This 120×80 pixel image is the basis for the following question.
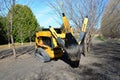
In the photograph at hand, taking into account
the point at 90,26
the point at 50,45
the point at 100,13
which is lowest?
the point at 50,45

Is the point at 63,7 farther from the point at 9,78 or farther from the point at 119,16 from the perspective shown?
the point at 119,16

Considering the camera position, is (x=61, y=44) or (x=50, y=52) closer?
(x=61, y=44)

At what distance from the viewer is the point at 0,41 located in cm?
4188

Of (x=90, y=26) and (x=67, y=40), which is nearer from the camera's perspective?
(x=67, y=40)

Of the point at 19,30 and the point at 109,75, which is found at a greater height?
the point at 19,30

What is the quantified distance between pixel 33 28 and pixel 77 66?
117 ft

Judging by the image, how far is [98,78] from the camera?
937cm

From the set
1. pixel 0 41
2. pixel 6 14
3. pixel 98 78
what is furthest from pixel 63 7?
pixel 0 41

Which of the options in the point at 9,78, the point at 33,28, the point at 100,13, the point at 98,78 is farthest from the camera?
the point at 33,28

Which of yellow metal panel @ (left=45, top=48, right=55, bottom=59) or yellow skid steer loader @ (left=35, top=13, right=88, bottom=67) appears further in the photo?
yellow metal panel @ (left=45, top=48, right=55, bottom=59)

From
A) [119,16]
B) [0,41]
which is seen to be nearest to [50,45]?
[0,41]

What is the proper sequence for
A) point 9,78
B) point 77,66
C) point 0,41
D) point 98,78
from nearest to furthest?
point 98,78
point 9,78
point 77,66
point 0,41

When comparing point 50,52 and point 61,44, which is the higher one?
point 61,44

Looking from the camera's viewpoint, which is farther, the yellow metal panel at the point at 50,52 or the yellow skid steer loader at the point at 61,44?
the yellow metal panel at the point at 50,52
